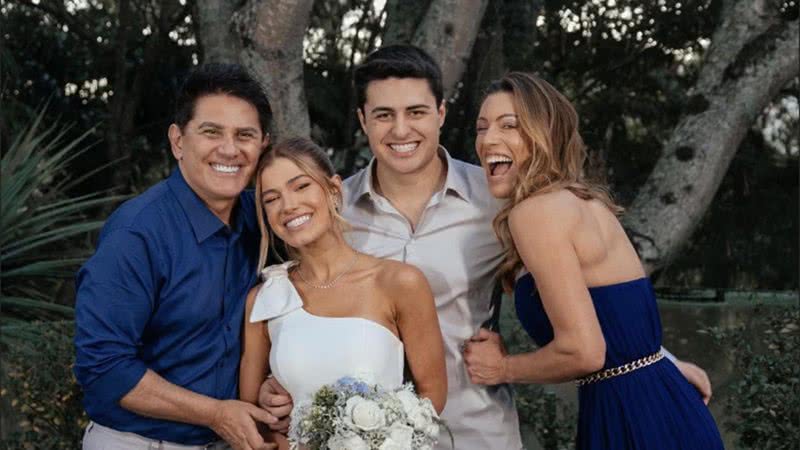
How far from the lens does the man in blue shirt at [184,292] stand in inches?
134

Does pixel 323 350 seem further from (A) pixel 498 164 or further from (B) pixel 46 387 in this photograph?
(B) pixel 46 387

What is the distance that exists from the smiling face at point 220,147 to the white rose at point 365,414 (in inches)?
36.0

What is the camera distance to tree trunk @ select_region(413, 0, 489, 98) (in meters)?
5.66

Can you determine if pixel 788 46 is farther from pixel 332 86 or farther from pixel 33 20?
pixel 33 20

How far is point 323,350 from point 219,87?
895 mm

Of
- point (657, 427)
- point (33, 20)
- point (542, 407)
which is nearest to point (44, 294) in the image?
point (542, 407)

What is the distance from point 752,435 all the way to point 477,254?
2.53 metres

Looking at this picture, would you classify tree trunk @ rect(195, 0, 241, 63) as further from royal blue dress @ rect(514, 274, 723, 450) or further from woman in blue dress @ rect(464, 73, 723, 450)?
royal blue dress @ rect(514, 274, 723, 450)

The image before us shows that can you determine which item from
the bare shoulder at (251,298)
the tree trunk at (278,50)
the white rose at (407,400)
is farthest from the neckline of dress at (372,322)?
the tree trunk at (278,50)

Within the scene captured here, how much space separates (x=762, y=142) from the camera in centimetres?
1046

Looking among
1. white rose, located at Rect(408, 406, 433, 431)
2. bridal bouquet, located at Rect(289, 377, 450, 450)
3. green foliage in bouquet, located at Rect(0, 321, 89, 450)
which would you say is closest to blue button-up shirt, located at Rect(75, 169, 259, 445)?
bridal bouquet, located at Rect(289, 377, 450, 450)

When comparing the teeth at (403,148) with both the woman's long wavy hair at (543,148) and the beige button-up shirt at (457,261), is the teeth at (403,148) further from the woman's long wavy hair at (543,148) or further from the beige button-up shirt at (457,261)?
the woman's long wavy hair at (543,148)

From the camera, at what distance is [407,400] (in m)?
3.14

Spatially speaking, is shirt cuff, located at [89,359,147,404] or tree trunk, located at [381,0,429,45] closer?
shirt cuff, located at [89,359,147,404]
